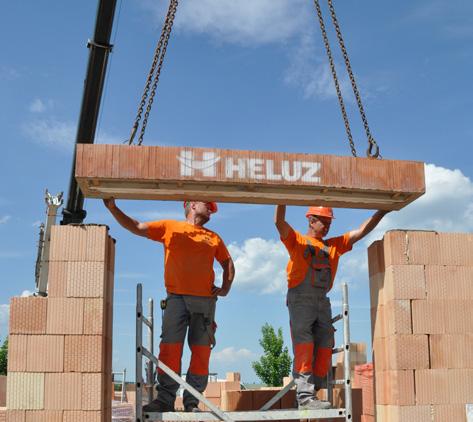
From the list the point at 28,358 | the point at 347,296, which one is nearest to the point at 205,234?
the point at 347,296

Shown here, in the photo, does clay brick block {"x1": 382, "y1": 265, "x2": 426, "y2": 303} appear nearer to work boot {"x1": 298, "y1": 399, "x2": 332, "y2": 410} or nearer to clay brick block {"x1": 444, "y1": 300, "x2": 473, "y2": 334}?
clay brick block {"x1": 444, "y1": 300, "x2": 473, "y2": 334}

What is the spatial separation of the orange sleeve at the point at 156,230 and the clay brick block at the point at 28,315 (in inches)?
51.2

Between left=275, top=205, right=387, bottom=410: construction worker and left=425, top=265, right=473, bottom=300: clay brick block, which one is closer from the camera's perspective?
left=425, top=265, right=473, bottom=300: clay brick block

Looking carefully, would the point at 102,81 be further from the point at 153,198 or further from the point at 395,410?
the point at 395,410

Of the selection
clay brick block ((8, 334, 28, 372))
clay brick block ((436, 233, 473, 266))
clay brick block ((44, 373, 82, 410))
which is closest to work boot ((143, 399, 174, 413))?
clay brick block ((44, 373, 82, 410))

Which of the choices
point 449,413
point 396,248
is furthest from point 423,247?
point 449,413

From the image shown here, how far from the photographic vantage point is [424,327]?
19.1 feet

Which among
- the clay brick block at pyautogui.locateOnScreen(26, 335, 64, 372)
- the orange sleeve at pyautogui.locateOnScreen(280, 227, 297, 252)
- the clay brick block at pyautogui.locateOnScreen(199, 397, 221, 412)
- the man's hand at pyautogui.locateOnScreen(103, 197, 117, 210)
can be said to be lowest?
the clay brick block at pyautogui.locateOnScreen(199, 397, 221, 412)

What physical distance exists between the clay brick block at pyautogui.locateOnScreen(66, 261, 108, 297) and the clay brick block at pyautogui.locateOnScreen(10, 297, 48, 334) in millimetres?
252

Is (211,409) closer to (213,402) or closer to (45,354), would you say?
(45,354)

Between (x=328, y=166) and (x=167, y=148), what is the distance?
54.7 inches

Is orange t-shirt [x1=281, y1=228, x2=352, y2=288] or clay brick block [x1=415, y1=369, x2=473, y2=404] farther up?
orange t-shirt [x1=281, y1=228, x2=352, y2=288]

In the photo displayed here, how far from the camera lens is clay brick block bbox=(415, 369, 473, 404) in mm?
5719

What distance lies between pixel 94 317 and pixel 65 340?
29 cm
